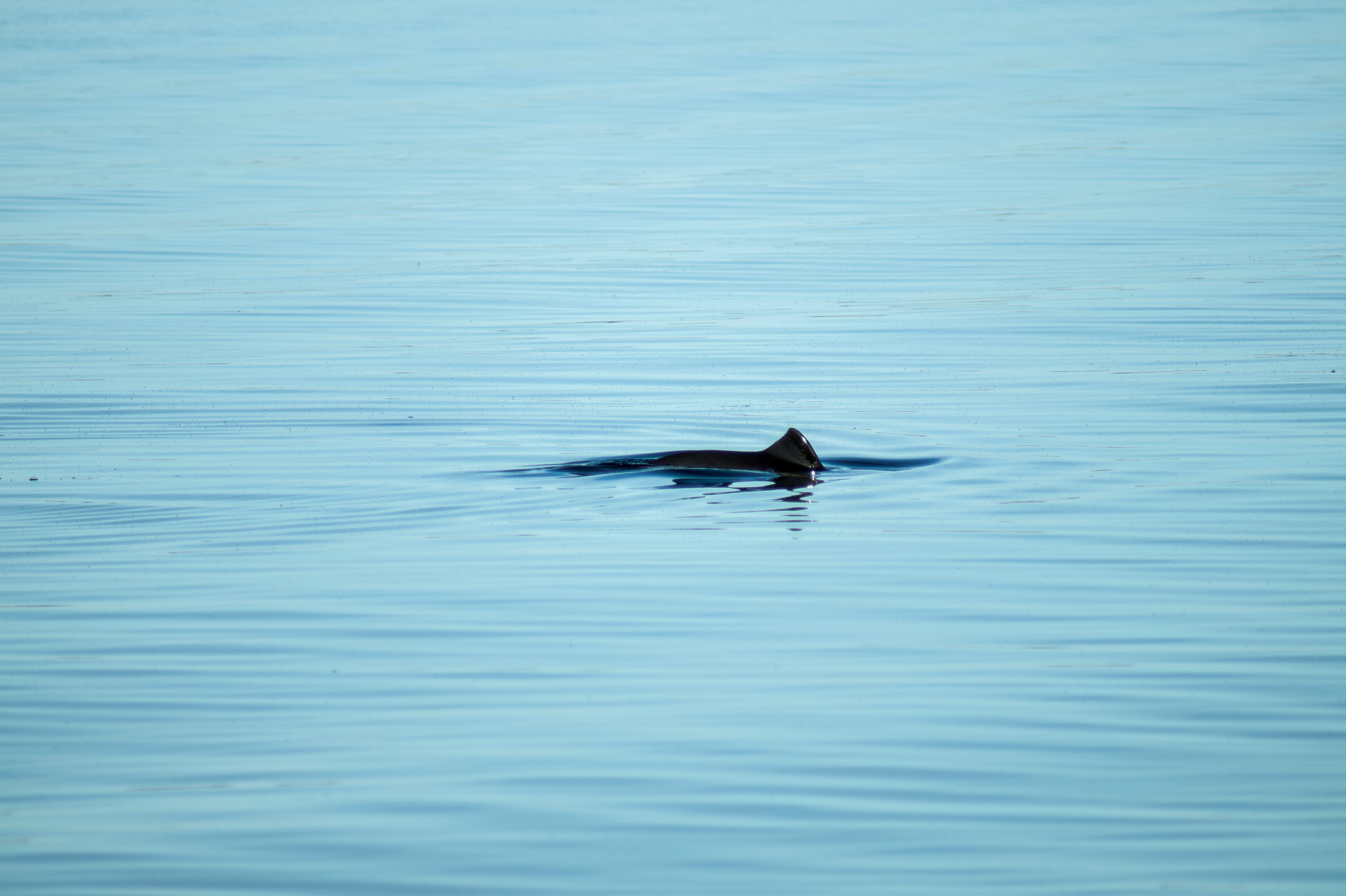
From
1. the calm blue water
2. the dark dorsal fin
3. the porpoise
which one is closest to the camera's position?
the calm blue water

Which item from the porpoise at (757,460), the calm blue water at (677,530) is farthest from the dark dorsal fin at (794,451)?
the calm blue water at (677,530)

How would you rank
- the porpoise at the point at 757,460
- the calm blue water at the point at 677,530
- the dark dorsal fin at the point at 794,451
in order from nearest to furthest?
the calm blue water at the point at 677,530 → the dark dorsal fin at the point at 794,451 → the porpoise at the point at 757,460

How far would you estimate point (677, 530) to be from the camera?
10039mm

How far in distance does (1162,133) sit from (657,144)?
9338 millimetres

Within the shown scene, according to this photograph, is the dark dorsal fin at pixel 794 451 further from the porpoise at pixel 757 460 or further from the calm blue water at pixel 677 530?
the calm blue water at pixel 677 530

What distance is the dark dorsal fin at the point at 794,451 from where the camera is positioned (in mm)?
10898

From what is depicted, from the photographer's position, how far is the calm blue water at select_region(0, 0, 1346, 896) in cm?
583

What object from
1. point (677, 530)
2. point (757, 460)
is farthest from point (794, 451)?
point (677, 530)

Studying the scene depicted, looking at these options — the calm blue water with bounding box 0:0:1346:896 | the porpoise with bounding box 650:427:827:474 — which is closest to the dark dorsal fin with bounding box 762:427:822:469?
the porpoise with bounding box 650:427:827:474

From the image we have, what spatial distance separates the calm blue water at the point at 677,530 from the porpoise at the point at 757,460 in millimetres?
114

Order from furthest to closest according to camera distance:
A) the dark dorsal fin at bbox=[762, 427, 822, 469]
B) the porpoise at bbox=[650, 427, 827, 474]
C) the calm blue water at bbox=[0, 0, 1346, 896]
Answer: the porpoise at bbox=[650, 427, 827, 474] < the dark dorsal fin at bbox=[762, 427, 822, 469] < the calm blue water at bbox=[0, 0, 1346, 896]

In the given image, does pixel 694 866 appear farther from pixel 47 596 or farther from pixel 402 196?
pixel 402 196

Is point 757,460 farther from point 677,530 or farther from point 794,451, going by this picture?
point 677,530

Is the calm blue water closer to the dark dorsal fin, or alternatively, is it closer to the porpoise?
the porpoise
